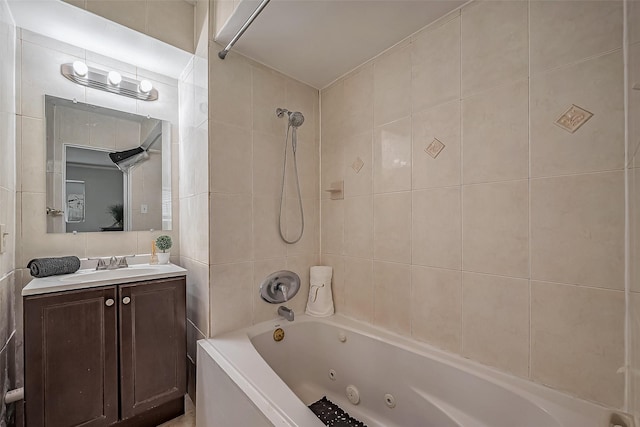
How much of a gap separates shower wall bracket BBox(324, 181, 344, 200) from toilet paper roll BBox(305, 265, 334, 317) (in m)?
0.50

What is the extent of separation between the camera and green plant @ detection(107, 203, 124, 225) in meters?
1.67

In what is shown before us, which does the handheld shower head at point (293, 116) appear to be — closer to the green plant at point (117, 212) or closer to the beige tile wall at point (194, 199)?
the beige tile wall at point (194, 199)

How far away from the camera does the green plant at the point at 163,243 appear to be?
1738mm

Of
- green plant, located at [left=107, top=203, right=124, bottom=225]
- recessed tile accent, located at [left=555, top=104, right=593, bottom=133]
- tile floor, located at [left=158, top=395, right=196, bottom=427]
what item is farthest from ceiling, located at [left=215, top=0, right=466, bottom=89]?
tile floor, located at [left=158, top=395, right=196, bottom=427]

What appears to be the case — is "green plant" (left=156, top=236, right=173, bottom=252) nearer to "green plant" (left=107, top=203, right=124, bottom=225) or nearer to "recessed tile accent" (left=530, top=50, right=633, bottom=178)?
"green plant" (left=107, top=203, right=124, bottom=225)

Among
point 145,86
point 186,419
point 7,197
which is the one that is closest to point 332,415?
point 186,419

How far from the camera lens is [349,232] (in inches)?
69.6

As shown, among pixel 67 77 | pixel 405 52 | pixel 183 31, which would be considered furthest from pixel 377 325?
pixel 67 77

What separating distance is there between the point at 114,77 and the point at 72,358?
5.21 ft

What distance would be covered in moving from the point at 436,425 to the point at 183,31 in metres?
2.50

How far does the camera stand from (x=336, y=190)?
72.0 inches

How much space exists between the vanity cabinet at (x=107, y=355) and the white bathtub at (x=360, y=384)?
218mm

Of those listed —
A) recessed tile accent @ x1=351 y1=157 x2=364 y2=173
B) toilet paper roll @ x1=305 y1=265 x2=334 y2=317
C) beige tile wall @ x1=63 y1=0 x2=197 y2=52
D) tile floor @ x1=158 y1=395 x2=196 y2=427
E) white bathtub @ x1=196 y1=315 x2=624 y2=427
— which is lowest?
tile floor @ x1=158 y1=395 x2=196 y2=427

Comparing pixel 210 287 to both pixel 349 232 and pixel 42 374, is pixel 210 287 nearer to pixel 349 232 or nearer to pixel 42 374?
pixel 42 374
